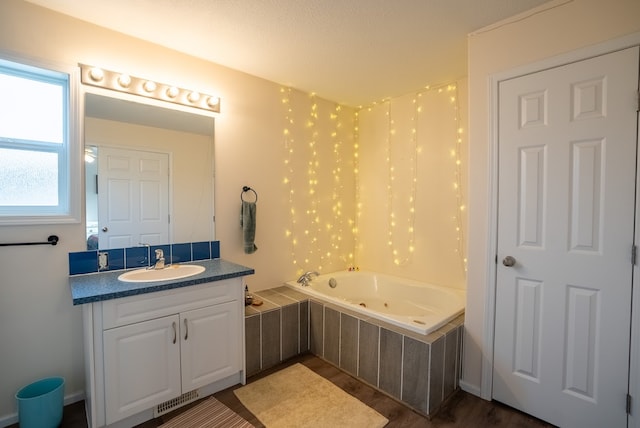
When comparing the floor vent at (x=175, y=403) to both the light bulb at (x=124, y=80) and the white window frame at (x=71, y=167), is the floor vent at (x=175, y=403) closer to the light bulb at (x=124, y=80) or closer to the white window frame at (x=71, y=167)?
the white window frame at (x=71, y=167)

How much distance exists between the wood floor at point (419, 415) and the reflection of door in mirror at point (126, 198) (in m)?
1.11

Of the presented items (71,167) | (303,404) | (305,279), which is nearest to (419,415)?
(303,404)

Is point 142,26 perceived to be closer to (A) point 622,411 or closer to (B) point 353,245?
(B) point 353,245

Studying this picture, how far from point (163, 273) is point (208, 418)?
38.4 inches

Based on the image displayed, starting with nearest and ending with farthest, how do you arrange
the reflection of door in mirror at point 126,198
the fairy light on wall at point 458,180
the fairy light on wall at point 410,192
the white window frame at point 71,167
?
the white window frame at point 71,167 < the reflection of door in mirror at point 126,198 < the fairy light on wall at point 458,180 < the fairy light on wall at point 410,192

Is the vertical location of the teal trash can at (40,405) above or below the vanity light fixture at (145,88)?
below

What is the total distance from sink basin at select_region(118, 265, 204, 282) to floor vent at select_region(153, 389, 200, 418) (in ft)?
2.49

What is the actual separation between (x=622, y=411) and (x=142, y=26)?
11.7ft

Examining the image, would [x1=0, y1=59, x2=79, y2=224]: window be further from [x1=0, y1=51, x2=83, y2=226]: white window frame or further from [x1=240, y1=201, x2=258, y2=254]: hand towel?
[x1=240, y1=201, x2=258, y2=254]: hand towel

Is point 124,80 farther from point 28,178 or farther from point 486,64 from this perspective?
point 486,64

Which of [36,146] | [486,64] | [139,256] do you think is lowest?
[139,256]

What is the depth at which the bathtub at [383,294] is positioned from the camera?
A: 2.70m

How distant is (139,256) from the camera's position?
89.0 inches

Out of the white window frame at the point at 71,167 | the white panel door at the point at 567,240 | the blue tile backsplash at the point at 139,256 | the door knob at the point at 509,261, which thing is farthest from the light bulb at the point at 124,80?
the door knob at the point at 509,261
